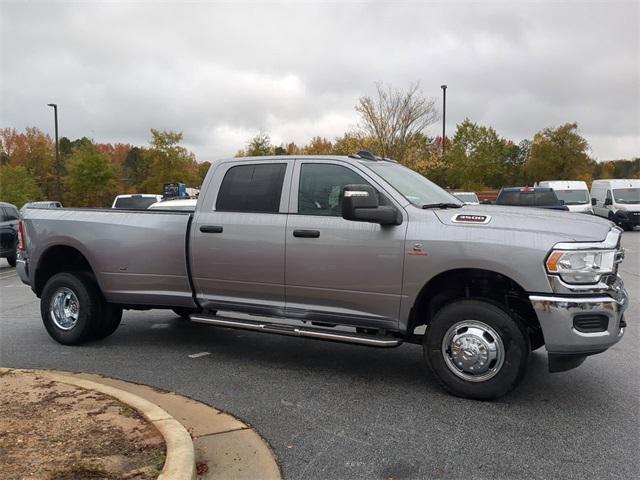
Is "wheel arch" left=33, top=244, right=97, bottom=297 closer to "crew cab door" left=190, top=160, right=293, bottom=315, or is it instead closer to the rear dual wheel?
the rear dual wheel

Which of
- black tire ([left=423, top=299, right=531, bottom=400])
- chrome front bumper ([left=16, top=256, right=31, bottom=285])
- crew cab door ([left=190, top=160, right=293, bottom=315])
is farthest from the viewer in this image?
chrome front bumper ([left=16, top=256, right=31, bottom=285])

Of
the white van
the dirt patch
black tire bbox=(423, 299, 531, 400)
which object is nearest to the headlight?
black tire bbox=(423, 299, 531, 400)

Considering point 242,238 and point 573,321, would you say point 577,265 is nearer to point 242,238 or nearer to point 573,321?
point 573,321

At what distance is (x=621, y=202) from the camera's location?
26.1 m

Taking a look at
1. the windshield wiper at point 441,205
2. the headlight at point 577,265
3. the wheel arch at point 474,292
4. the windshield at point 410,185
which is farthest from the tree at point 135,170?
the headlight at point 577,265

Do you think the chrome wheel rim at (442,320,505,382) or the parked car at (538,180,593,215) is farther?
the parked car at (538,180,593,215)

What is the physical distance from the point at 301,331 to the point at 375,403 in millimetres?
961

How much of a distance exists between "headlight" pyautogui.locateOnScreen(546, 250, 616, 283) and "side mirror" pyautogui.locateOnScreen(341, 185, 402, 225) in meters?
1.29

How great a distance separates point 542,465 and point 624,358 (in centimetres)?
288

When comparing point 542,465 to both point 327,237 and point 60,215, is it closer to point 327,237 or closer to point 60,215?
point 327,237

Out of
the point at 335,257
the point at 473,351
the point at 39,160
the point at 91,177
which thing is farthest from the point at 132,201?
the point at 39,160

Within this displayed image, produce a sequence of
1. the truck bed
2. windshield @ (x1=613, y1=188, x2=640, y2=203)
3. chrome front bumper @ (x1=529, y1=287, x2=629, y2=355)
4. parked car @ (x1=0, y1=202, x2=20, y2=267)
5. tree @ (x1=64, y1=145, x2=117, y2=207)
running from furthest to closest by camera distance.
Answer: tree @ (x1=64, y1=145, x2=117, y2=207)
windshield @ (x1=613, y1=188, x2=640, y2=203)
parked car @ (x1=0, y1=202, x2=20, y2=267)
the truck bed
chrome front bumper @ (x1=529, y1=287, x2=629, y2=355)

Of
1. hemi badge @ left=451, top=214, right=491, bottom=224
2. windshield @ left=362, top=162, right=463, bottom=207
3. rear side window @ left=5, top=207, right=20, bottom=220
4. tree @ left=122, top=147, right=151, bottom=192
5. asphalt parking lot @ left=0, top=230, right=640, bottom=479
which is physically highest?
tree @ left=122, top=147, right=151, bottom=192

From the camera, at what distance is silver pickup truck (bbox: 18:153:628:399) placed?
428 centimetres
